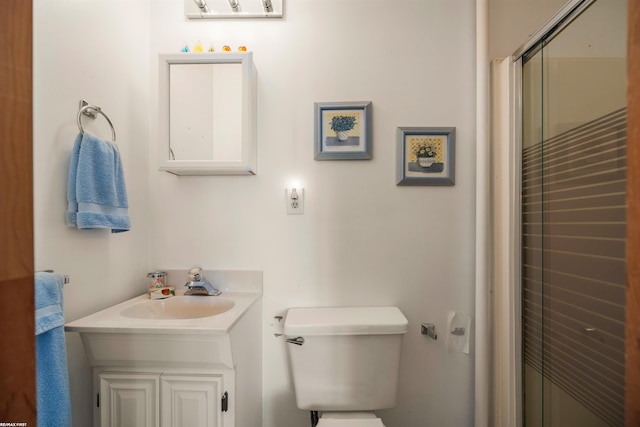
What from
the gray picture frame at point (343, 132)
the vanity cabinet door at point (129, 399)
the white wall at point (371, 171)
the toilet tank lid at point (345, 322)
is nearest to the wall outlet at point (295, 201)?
the white wall at point (371, 171)

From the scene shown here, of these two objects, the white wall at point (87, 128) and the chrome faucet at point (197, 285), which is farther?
the chrome faucet at point (197, 285)

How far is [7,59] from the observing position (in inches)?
15.0

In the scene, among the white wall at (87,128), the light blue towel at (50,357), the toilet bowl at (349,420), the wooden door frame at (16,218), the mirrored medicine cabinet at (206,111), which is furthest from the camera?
the mirrored medicine cabinet at (206,111)

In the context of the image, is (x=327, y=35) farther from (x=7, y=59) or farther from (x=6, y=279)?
(x=6, y=279)

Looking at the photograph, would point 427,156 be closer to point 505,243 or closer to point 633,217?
point 505,243

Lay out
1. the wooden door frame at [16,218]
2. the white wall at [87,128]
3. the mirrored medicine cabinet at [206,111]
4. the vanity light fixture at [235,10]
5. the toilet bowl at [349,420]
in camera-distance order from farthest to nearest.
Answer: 1. the vanity light fixture at [235,10]
2. the mirrored medicine cabinet at [206,111]
3. the toilet bowl at [349,420]
4. the white wall at [87,128]
5. the wooden door frame at [16,218]

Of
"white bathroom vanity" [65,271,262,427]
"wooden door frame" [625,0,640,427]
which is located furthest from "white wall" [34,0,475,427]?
"wooden door frame" [625,0,640,427]

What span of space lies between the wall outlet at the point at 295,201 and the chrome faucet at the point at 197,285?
0.50 meters

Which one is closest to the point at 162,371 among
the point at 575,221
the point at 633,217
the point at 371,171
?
the point at 371,171

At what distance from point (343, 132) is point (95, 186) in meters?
1.01

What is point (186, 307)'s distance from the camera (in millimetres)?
1306

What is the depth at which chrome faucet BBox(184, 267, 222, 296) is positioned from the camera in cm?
132

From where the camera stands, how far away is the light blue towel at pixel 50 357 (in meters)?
0.83

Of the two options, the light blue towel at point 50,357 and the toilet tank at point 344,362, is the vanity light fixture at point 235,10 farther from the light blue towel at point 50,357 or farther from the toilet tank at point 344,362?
the toilet tank at point 344,362
